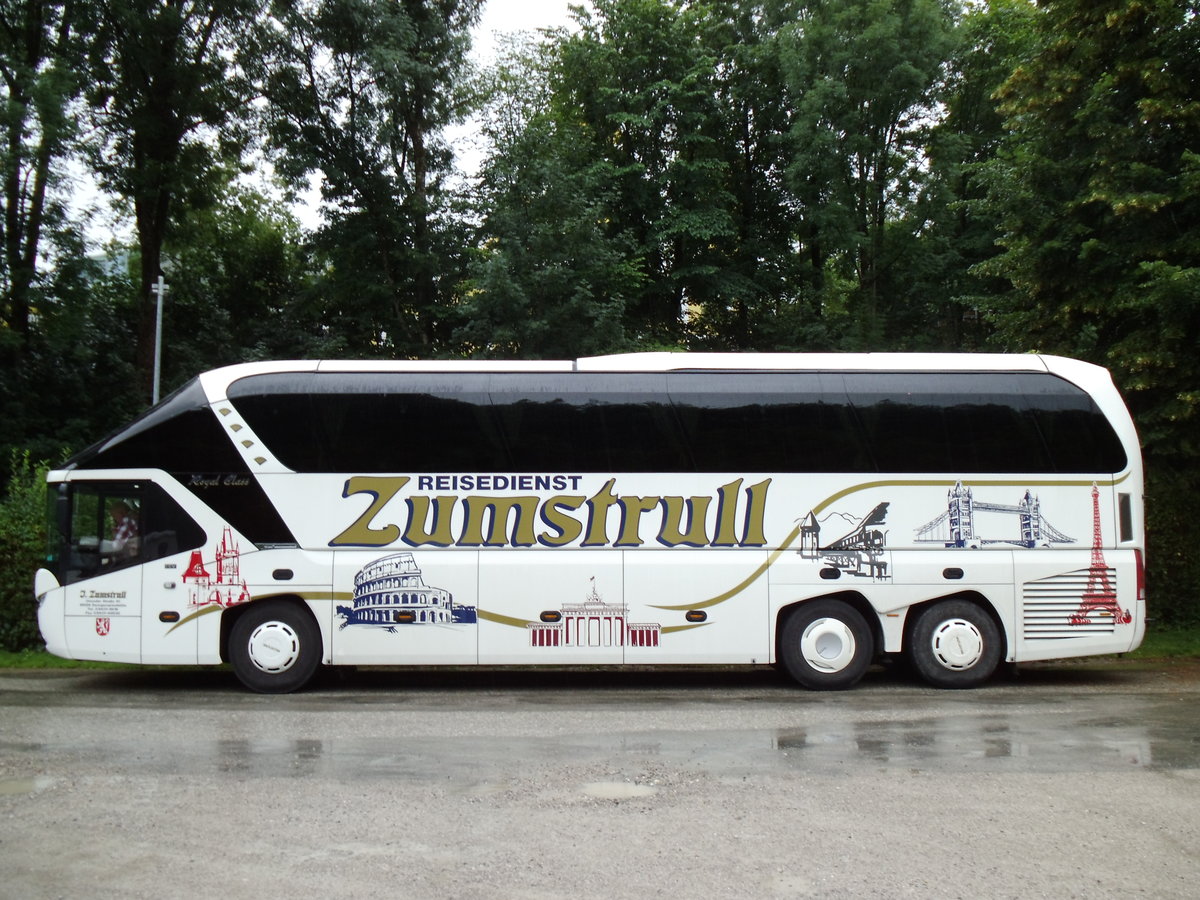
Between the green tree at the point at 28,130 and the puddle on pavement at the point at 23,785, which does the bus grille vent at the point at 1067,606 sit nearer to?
the puddle on pavement at the point at 23,785

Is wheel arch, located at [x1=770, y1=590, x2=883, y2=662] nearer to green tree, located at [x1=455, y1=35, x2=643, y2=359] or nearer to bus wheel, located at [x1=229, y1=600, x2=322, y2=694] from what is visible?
bus wheel, located at [x1=229, y1=600, x2=322, y2=694]

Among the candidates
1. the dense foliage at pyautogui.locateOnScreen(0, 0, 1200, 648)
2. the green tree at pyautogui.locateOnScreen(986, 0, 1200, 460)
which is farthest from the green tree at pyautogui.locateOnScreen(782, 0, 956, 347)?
the green tree at pyautogui.locateOnScreen(986, 0, 1200, 460)

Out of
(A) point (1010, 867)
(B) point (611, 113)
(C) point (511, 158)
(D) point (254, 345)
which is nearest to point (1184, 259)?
(A) point (1010, 867)

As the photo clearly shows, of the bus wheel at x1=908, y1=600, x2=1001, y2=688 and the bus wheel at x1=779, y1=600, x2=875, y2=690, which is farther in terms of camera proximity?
the bus wheel at x1=908, y1=600, x2=1001, y2=688

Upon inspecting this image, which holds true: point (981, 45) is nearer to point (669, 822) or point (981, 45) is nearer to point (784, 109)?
point (784, 109)

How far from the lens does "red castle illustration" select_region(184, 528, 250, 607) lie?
468 inches

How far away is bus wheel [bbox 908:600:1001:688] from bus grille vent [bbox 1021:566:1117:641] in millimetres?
437

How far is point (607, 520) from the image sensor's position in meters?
12.0

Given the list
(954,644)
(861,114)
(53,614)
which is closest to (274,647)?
(53,614)

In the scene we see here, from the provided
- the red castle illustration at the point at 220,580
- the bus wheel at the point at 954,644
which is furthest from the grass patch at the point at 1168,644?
the red castle illustration at the point at 220,580

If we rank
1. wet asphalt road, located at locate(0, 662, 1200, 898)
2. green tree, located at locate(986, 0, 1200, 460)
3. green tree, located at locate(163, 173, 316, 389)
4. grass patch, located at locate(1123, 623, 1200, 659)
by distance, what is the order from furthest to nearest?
1. green tree, located at locate(163, 173, 316, 389)
2. green tree, located at locate(986, 0, 1200, 460)
3. grass patch, located at locate(1123, 623, 1200, 659)
4. wet asphalt road, located at locate(0, 662, 1200, 898)

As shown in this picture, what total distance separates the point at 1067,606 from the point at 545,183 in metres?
16.5

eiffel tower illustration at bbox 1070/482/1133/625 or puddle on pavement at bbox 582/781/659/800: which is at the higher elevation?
eiffel tower illustration at bbox 1070/482/1133/625

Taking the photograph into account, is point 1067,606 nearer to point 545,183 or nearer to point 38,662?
point 38,662
